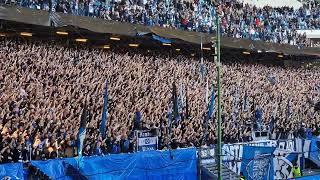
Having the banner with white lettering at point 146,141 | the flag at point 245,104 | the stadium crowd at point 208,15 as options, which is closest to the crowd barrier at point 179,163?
the banner with white lettering at point 146,141

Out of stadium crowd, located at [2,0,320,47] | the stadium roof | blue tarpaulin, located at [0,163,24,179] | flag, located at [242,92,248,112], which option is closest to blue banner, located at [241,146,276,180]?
stadium crowd, located at [2,0,320,47]

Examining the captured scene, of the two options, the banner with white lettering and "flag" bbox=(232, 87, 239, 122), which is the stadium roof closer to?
"flag" bbox=(232, 87, 239, 122)

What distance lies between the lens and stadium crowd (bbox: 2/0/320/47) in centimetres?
3291

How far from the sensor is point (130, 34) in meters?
33.6

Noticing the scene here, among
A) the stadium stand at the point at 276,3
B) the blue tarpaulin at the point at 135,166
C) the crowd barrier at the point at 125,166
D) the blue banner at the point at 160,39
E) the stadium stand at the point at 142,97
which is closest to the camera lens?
the crowd barrier at the point at 125,166

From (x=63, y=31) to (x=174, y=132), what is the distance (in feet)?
26.4

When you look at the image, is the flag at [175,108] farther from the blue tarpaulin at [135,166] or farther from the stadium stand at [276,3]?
the stadium stand at [276,3]

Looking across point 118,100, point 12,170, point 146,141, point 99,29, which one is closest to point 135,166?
point 146,141

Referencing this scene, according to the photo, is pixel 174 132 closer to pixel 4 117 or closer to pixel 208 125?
pixel 208 125

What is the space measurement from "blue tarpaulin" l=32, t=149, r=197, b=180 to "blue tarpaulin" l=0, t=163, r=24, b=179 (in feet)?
1.79

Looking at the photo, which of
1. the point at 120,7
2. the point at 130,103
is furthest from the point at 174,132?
the point at 120,7

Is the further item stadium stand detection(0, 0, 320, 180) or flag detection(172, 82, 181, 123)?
flag detection(172, 82, 181, 123)

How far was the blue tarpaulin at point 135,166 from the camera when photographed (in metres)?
19.3

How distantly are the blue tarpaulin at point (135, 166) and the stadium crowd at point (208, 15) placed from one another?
737 cm
